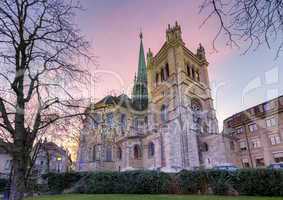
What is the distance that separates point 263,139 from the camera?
38.8 meters

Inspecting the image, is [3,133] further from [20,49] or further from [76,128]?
[20,49]

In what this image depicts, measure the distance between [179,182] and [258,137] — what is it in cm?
3129

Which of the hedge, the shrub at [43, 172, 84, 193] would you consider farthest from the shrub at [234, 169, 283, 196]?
the shrub at [43, 172, 84, 193]

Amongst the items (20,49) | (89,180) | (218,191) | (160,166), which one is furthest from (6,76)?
(160,166)

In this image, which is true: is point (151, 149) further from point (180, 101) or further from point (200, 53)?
point (200, 53)

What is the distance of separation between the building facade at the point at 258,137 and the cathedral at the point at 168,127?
4577 mm

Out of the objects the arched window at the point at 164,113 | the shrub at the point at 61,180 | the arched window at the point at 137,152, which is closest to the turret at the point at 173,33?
the arched window at the point at 164,113

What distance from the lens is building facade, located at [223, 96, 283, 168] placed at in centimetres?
3694

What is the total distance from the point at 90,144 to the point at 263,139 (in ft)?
96.1

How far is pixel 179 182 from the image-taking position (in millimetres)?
14328

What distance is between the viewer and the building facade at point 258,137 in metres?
36.9

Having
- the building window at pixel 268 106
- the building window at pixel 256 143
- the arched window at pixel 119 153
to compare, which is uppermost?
the building window at pixel 268 106

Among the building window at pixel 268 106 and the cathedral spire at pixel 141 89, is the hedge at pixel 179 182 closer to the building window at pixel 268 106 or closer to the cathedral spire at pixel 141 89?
the building window at pixel 268 106

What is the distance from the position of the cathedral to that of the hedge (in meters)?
12.5
